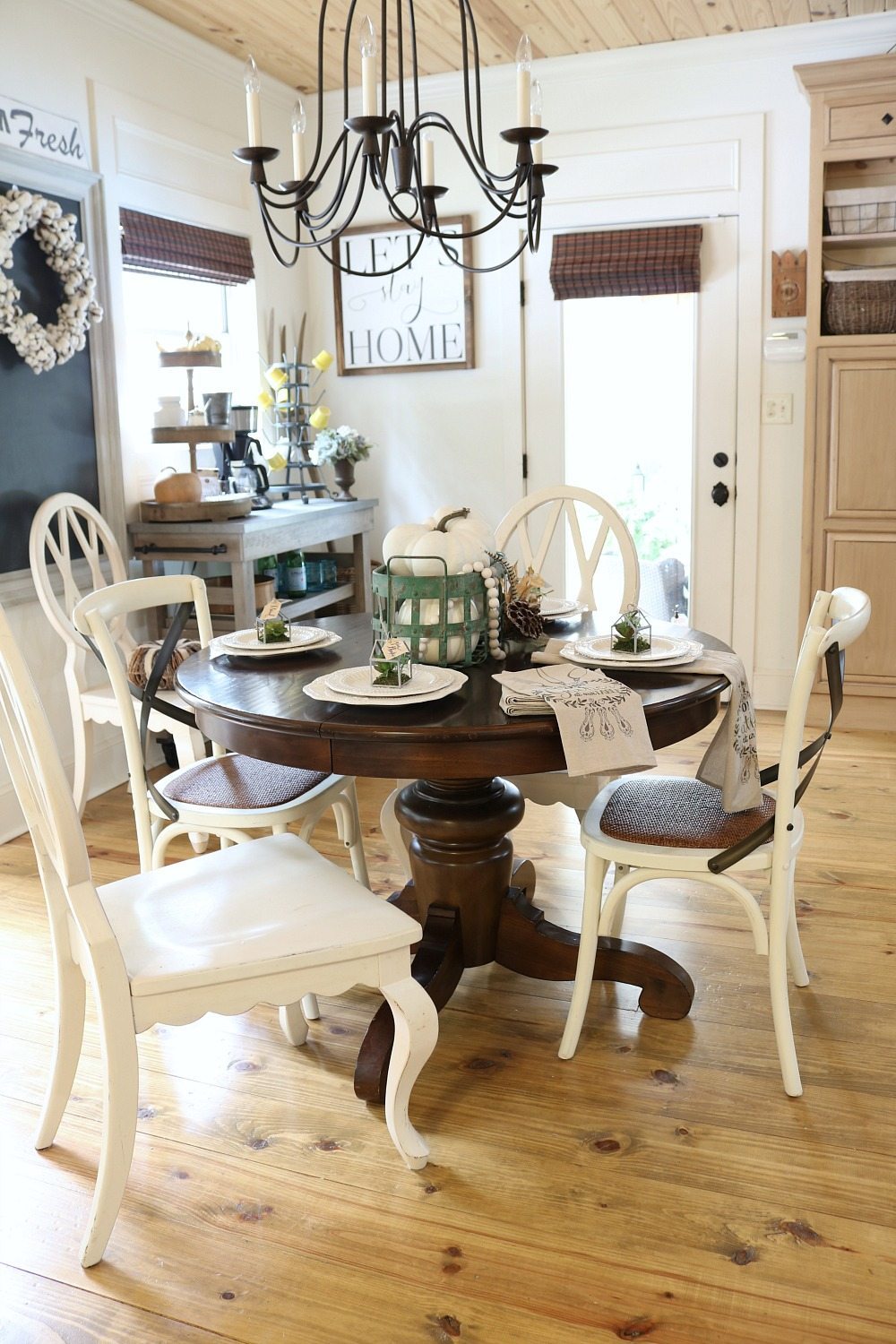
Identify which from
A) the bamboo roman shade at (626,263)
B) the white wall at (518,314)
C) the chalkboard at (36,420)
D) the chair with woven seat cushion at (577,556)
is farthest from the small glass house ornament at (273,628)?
the bamboo roman shade at (626,263)

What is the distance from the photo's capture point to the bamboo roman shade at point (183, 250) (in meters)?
3.87

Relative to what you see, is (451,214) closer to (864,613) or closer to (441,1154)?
(864,613)

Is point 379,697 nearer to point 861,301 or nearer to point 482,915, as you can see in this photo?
point 482,915

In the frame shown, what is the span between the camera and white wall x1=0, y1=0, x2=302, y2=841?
3.42 metres

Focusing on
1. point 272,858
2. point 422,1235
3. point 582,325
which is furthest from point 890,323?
point 422,1235

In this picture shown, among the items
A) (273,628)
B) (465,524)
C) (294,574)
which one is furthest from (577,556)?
(294,574)

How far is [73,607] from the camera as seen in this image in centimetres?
323

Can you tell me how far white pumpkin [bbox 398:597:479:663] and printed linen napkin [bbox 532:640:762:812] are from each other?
205 millimetres

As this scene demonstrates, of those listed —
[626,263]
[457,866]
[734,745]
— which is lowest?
[457,866]

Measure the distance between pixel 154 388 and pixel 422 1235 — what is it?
10.7ft

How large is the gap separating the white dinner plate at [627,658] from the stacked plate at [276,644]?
1.74 ft

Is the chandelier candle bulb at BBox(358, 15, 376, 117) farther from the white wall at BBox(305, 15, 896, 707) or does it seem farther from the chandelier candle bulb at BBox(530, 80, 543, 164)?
the white wall at BBox(305, 15, 896, 707)

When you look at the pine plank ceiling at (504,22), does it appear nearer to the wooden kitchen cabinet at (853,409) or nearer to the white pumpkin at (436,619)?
the wooden kitchen cabinet at (853,409)

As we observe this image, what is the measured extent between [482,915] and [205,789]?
65 cm
